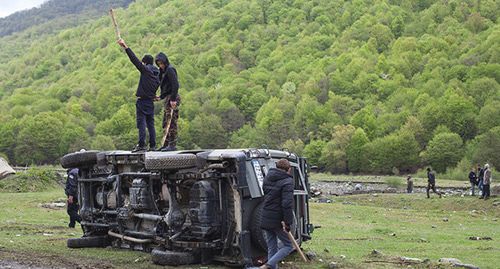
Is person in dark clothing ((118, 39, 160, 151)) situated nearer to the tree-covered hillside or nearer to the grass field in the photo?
the grass field

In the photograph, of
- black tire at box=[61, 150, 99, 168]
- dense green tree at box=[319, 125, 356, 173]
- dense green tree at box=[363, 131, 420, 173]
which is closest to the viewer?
black tire at box=[61, 150, 99, 168]

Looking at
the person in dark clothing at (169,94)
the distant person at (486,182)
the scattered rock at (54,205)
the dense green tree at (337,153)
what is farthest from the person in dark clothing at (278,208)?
the dense green tree at (337,153)

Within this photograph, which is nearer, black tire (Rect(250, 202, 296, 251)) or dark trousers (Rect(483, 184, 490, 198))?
black tire (Rect(250, 202, 296, 251))

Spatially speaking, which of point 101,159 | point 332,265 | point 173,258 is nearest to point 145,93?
point 101,159

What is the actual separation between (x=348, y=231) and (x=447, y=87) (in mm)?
111573

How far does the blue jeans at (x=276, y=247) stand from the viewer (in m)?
13.7

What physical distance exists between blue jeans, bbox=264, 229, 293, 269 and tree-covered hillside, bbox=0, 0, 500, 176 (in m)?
78.5

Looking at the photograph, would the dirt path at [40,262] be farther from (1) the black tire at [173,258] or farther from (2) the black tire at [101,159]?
(2) the black tire at [101,159]

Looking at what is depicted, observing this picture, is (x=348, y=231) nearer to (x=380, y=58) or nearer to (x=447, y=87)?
(x=447, y=87)

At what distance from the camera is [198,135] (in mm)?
132750

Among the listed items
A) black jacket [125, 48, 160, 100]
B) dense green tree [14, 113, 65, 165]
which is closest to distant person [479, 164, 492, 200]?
black jacket [125, 48, 160, 100]

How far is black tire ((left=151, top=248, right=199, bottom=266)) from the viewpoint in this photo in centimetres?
1463

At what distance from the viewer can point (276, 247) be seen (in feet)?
45.8

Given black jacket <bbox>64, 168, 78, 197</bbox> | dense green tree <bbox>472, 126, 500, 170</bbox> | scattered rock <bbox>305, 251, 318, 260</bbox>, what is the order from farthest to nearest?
1. dense green tree <bbox>472, 126, 500, 170</bbox>
2. black jacket <bbox>64, 168, 78, 197</bbox>
3. scattered rock <bbox>305, 251, 318, 260</bbox>
